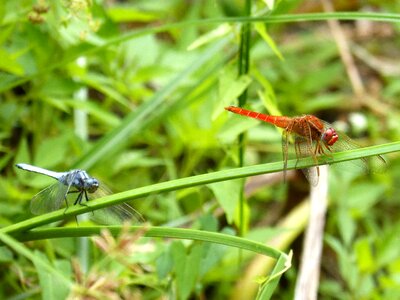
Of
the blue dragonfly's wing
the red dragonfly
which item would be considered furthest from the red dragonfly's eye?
the blue dragonfly's wing

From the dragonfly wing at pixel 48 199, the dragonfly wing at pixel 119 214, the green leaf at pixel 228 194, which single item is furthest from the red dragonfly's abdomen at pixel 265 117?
the dragonfly wing at pixel 48 199

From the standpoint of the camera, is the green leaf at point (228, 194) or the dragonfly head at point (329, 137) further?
the green leaf at point (228, 194)

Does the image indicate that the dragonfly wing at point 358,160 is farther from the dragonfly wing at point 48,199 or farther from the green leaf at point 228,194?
the dragonfly wing at point 48,199

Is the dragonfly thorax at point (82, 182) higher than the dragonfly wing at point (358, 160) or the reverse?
the reverse

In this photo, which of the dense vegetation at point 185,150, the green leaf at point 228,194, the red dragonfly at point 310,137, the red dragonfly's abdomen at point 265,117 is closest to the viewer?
the dense vegetation at point 185,150

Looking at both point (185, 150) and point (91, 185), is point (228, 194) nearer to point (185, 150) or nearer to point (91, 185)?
point (91, 185)

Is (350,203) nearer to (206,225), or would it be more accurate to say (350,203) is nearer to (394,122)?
(394,122)

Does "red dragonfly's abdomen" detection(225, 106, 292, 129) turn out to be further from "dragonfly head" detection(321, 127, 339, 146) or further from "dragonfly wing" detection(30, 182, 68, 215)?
"dragonfly wing" detection(30, 182, 68, 215)
